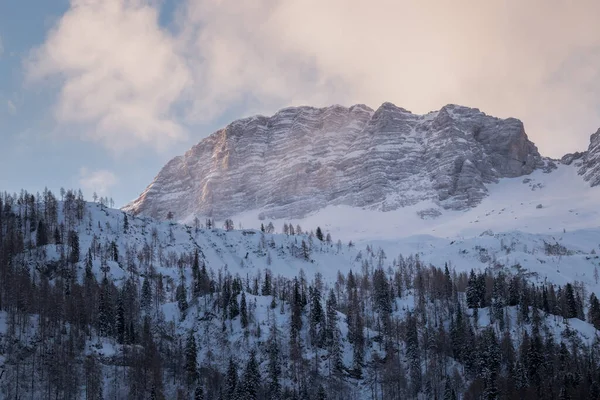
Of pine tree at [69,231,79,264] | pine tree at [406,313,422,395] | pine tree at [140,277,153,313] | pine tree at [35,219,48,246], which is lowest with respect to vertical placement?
pine tree at [406,313,422,395]

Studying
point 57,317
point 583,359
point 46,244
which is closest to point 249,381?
point 57,317

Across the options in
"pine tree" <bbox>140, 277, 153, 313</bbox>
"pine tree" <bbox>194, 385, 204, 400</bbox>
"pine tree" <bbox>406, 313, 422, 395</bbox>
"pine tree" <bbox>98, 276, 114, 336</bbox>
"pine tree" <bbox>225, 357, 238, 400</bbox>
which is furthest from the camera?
"pine tree" <bbox>140, 277, 153, 313</bbox>

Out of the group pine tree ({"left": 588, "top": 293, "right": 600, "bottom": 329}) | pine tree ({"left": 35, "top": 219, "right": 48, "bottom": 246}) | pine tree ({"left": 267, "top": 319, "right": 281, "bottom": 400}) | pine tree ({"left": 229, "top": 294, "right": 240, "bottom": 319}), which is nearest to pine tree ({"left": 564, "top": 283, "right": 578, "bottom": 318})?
pine tree ({"left": 588, "top": 293, "right": 600, "bottom": 329})

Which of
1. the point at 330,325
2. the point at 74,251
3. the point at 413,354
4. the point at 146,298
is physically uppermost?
the point at 74,251

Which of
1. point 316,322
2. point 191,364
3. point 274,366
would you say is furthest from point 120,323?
point 316,322

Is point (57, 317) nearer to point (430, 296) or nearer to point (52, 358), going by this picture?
point (52, 358)

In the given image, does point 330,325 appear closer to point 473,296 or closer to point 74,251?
point 473,296

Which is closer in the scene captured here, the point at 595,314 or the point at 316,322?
the point at 316,322

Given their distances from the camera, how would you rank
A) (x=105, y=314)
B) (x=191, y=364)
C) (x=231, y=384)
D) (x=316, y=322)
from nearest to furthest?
1. (x=231, y=384)
2. (x=191, y=364)
3. (x=105, y=314)
4. (x=316, y=322)

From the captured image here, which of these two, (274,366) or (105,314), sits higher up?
(105,314)

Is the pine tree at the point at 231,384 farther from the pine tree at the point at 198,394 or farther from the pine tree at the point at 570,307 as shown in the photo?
the pine tree at the point at 570,307

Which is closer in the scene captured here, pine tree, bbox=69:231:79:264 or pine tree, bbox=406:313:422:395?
pine tree, bbox=406:313:422:395

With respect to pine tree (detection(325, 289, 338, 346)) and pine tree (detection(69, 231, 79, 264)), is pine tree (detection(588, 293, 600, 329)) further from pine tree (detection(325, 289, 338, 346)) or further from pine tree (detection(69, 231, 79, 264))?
pine tree (detection(69, 231, 79, 264))

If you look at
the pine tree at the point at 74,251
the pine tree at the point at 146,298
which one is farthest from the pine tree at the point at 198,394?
the pine tree at the point at 74,251
